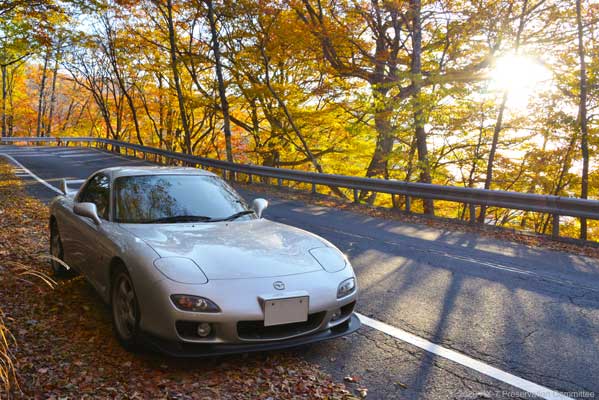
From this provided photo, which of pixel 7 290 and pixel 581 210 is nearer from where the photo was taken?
pixel 7 290

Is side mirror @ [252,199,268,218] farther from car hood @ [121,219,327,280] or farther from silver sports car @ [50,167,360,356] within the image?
car hood @ [121,219,327,280]

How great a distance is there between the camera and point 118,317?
12.3 feet

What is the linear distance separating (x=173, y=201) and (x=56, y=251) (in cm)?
227

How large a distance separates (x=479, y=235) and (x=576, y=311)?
4.16m

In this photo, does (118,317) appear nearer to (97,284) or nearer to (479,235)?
(97,284)

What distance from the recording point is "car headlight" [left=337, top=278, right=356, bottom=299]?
3.59 metres

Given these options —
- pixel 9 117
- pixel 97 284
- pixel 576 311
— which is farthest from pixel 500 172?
pixel 9 117

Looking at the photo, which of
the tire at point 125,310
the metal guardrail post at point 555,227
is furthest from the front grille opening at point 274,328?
the metal guardrail post at point 555,227

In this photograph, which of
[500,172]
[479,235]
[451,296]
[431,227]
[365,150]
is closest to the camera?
[451,296]

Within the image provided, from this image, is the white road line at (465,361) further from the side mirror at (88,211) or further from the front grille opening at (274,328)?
the side mirror at (88,211)

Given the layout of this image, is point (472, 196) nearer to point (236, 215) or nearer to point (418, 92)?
point (418, 92)

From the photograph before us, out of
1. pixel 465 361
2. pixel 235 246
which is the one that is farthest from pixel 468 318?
pixel 235 246

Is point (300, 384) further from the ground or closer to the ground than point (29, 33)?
closer to the ground

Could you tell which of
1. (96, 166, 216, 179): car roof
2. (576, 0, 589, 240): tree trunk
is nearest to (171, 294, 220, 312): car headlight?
(96, 166, 216, 179): car roof
